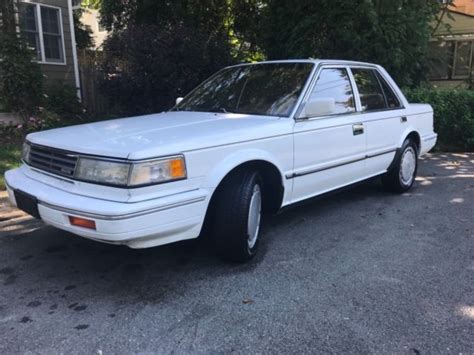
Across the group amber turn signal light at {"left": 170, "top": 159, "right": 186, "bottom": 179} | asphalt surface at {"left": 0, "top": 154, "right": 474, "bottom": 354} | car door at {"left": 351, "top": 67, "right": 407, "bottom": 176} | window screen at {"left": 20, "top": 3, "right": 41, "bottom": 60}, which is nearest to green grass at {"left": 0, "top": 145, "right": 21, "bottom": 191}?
asphalt surface at {"left": 0, "top": 154, "right": 474, "bottom": 354}

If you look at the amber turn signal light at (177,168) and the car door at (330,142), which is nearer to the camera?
the amber turn signal light at (177,168)

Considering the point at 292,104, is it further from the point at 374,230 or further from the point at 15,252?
the point at 15,252

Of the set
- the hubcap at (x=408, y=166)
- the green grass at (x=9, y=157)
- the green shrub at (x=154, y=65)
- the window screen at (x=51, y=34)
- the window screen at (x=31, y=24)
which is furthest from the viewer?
the window screen at (x=51, y=34)

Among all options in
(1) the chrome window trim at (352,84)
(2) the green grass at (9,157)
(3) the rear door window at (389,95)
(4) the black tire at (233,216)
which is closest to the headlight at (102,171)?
(4) the black tire at (233,216)

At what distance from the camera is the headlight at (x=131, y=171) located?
116 inches

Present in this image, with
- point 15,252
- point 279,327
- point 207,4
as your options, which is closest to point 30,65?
point 207,4

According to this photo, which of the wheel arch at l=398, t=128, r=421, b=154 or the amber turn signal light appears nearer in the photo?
the amber turn signal light

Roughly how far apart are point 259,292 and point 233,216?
576 mm

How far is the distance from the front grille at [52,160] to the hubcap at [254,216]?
4.48 ft

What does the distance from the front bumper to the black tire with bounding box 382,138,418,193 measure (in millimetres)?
3290

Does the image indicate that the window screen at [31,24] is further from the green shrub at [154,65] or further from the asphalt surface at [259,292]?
the asphalt surface at [259,292]

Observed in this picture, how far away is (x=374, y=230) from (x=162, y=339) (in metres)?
2.66

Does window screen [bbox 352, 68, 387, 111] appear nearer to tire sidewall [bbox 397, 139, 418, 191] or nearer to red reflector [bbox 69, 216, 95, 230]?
tire sidewall [bbox 397, 139, 418, 191]

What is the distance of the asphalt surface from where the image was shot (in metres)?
2.69
